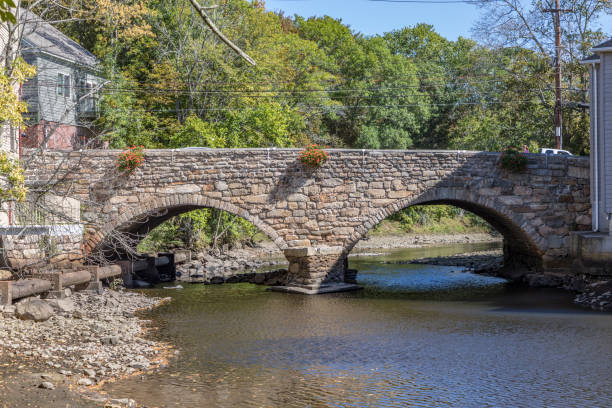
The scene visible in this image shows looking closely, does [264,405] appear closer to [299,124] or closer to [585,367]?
[585,367]

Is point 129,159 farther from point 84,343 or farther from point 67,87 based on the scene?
point 67,87

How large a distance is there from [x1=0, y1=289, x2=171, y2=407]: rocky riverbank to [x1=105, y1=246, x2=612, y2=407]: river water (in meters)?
0.39

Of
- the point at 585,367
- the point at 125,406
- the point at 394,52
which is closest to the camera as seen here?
the point at 125,406

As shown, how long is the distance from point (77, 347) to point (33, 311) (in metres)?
1.79

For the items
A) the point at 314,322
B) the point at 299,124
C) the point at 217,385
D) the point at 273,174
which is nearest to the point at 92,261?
the point at 273,174

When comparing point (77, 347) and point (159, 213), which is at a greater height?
point (159, 213)

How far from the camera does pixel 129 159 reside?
15.9m

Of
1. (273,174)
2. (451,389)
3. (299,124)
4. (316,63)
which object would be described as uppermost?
(316,63)

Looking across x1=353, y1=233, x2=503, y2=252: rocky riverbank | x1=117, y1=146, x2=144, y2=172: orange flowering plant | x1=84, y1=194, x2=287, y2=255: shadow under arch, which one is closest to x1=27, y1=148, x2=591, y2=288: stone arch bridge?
x1=84, y1=194, x2=287, y2=255: shadow under arch

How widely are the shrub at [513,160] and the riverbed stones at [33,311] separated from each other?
10914mm

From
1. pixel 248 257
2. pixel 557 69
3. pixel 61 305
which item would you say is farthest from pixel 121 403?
pixel 557 69

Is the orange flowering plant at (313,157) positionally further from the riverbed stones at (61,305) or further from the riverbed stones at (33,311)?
the riverbed stones at (33,311)

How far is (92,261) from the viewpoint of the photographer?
1611cm

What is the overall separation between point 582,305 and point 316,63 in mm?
23917
